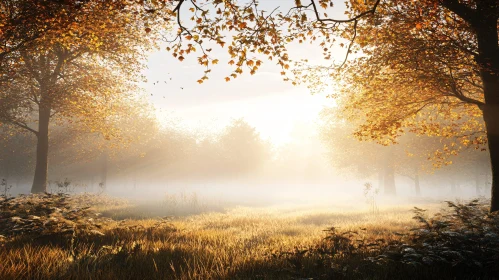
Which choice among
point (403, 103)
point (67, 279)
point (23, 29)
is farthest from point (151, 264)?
point (403, 103)

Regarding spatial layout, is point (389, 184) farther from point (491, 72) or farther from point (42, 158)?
point (42, 158)

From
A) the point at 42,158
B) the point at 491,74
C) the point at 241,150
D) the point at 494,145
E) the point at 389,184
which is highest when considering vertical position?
the point at 241,150

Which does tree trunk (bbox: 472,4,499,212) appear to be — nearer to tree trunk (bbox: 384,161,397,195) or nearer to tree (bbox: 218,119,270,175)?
tree trunk (bbox: 384,161,397,195)

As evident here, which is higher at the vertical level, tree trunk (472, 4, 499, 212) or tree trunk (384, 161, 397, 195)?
tree trunk (472, 4, 499, 212)

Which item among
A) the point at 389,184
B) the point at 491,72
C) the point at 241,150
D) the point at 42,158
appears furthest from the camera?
the point at 241,150

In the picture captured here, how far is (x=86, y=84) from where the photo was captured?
17453 millimetres

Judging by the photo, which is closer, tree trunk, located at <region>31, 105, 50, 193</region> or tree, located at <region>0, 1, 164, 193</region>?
tree, located at <region>0, 1, 164, 193</region>

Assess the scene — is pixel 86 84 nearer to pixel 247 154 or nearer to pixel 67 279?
pixel 67 279

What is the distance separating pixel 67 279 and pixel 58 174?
53.0 m

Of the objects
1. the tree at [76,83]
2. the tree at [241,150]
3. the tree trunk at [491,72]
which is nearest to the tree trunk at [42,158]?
the tree at [76,83]

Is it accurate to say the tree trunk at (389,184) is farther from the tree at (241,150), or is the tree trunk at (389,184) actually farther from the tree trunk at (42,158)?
the tree trunk at (42,158)

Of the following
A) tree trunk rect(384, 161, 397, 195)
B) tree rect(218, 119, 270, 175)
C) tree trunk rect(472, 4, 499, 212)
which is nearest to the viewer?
tree trunk rect(472, 4, 499, 212)

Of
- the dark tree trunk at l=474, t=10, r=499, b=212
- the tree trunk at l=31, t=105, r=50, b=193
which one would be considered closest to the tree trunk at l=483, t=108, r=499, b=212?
the dark tree trunk at l=474, t=10, r=499, b=212

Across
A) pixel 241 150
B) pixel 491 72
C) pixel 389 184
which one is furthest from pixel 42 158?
pixel 389 184
